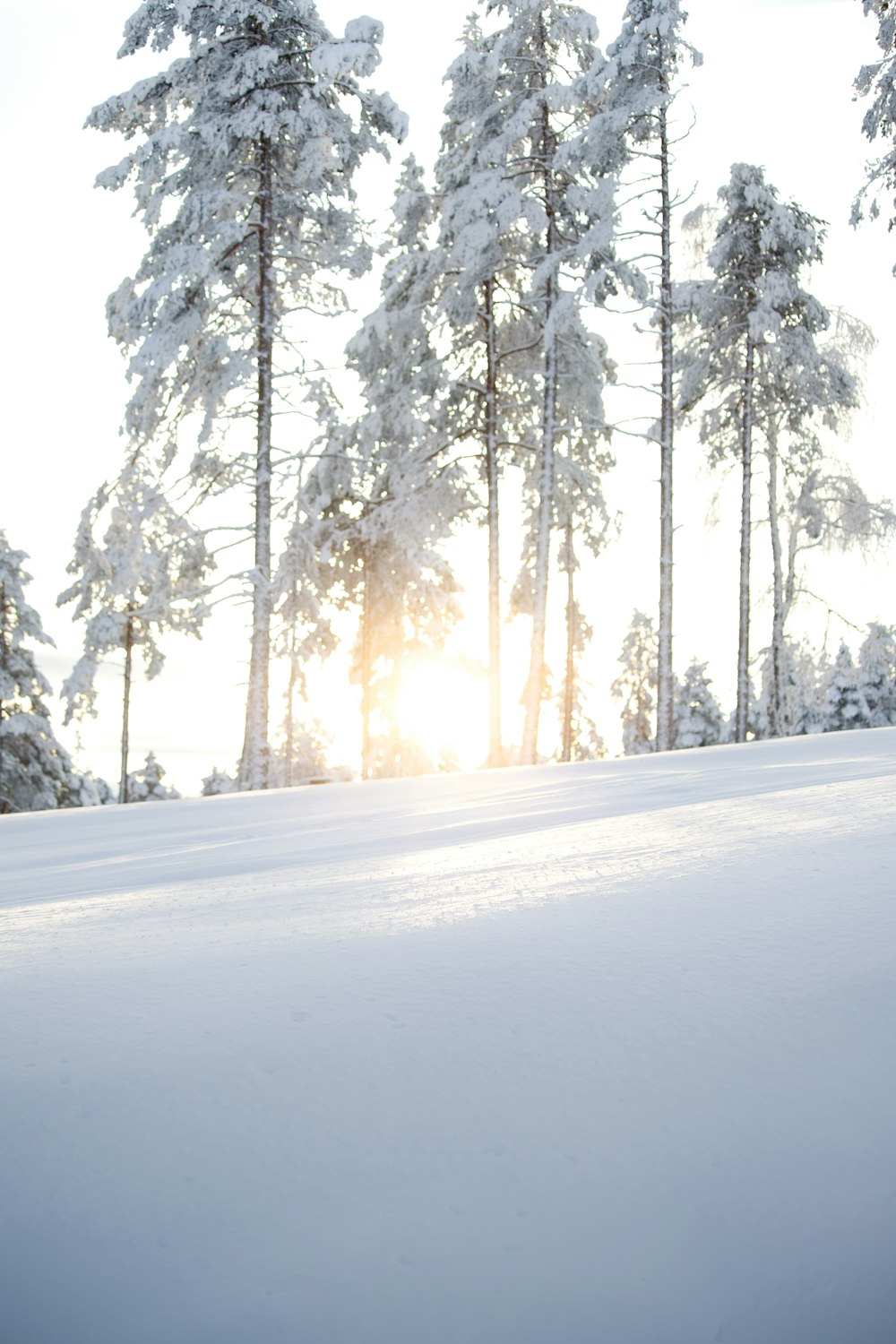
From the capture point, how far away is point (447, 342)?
55.3 ft

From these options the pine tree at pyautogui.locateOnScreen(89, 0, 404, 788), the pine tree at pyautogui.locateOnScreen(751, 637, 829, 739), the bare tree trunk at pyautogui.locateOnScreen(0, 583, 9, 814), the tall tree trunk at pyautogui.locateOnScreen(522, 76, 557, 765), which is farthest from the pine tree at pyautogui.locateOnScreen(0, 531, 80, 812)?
the pine tree at pyautogui.locateOnScreen(751, 637, 829, 739)

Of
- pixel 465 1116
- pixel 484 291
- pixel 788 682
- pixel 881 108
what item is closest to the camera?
pixel 465 1116

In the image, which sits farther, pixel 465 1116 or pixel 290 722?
pixel 290 722

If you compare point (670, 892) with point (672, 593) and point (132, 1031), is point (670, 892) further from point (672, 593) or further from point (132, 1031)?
point (672, 593)

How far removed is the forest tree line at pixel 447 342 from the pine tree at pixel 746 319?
6 centimetres

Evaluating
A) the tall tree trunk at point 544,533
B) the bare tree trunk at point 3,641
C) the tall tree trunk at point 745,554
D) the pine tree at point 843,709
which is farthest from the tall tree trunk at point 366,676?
the pine tree at point 843,709

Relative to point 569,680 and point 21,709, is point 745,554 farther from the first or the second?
point 21,709

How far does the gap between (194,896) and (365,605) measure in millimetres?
18416

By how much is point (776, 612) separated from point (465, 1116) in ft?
63.6

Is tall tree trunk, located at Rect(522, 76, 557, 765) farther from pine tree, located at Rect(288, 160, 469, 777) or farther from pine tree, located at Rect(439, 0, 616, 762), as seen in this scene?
pine tree, located at Rect(288, 160, 469, 777)

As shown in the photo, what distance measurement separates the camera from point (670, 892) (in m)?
2.67

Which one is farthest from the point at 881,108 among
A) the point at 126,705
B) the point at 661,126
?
the point at 126,705

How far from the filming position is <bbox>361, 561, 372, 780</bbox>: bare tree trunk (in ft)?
69.7

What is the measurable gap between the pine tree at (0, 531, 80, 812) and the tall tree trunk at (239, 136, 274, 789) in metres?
13.9
